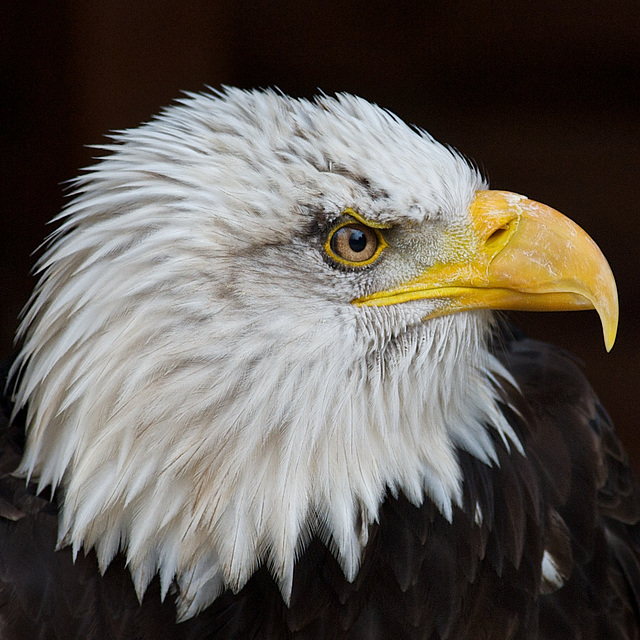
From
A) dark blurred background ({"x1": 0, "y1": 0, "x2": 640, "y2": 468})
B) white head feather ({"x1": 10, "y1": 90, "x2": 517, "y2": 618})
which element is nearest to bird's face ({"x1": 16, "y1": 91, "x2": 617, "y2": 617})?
white head feather ({"x1": 10, "y1": 90, "x2": 517, "y2": 618})

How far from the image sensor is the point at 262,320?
1.22 m

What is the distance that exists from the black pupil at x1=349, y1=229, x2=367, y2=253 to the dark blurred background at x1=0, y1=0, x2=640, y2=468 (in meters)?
1.48

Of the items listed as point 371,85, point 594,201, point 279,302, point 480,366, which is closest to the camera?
point 279,302

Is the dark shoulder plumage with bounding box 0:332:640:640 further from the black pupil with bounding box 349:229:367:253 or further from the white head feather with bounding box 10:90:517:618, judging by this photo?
the black pupil with bounding box 349:229:367:253

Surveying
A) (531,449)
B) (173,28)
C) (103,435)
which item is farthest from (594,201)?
(103,435)

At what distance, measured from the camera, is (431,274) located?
4.21ft

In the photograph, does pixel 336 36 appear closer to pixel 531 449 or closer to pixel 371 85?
pixel 371 85

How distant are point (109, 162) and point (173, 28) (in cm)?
138

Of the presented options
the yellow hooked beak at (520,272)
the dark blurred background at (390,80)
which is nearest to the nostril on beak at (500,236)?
the yellow hooked beak at (520,272)

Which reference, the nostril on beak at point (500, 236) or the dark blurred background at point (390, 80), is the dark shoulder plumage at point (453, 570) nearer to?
the nostril on beak at point (500, 236)

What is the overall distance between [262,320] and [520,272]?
1.23 feet

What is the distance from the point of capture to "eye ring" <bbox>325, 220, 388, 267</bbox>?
124cm

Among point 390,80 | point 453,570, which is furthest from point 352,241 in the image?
point 390,80

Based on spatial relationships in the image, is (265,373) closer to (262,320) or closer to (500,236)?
(262,320)
